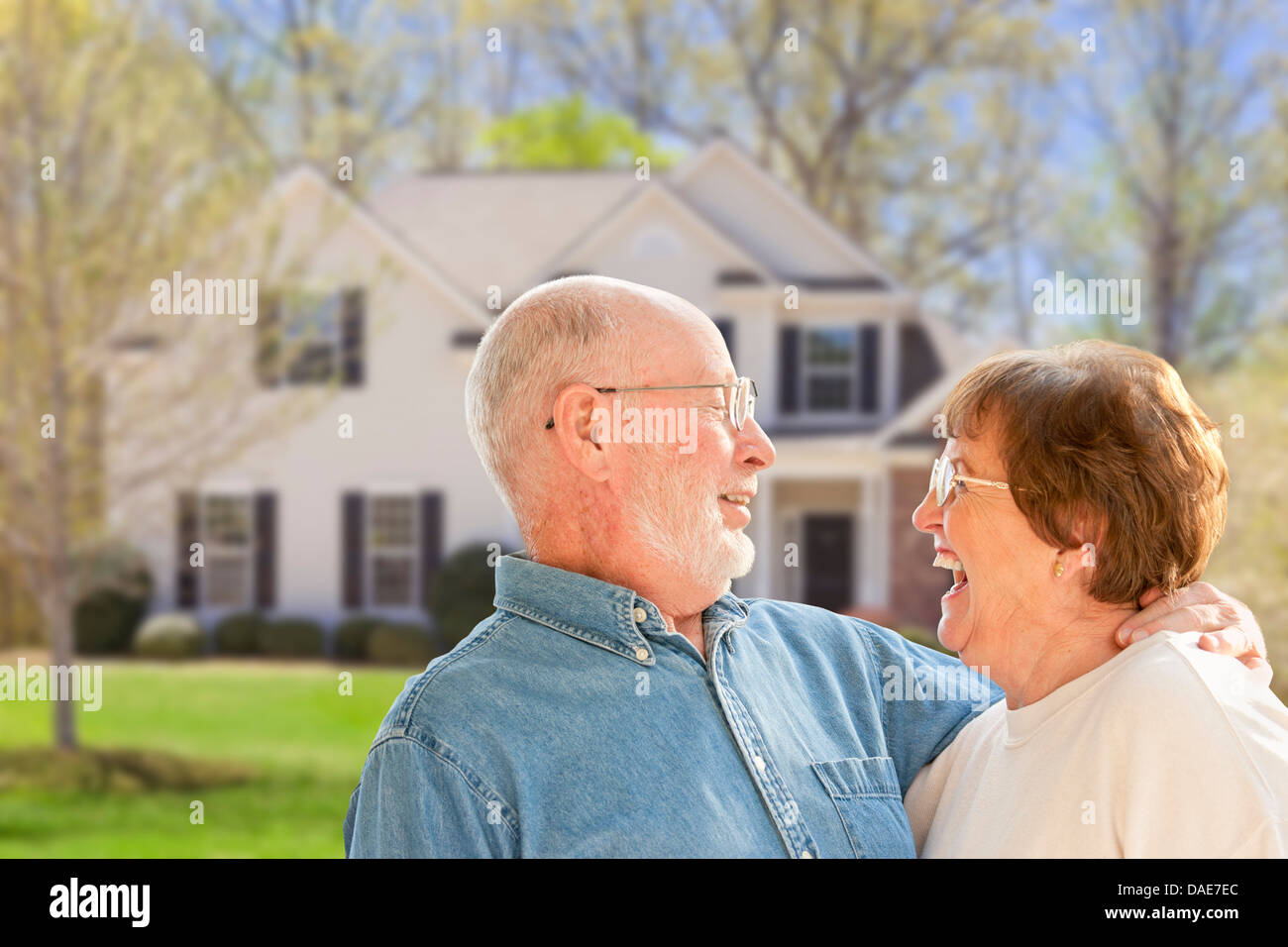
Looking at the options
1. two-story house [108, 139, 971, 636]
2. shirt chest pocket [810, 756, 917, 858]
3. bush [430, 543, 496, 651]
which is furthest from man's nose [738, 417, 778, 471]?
two-story house [108, 139, 971, 636]

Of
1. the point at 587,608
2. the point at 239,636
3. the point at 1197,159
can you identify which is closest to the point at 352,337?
the point at 239,636

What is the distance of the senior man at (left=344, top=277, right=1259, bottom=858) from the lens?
204 centimetres

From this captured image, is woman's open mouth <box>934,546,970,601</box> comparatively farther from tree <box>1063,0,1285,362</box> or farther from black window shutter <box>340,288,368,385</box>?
tree <box>1063,0,1285,362</box>

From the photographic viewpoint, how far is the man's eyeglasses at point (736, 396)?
2.33 meters

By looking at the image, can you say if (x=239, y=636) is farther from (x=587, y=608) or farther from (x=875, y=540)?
(x=587, y=608)

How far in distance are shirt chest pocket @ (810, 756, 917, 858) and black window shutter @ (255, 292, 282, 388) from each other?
10.9 m

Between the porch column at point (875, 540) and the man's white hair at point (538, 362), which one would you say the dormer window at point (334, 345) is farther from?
the man's white hair at point (538, 362)

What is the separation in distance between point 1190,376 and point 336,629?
11.2 m

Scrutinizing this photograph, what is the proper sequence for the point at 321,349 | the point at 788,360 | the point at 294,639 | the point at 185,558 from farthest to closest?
the point at 185,558 < the point at 788,360 < the point at 321,349 < the point at 294,639

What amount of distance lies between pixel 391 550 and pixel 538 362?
1527 centimetres

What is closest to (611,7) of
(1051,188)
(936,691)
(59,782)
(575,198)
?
(575,198)

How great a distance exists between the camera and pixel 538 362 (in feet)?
7.69

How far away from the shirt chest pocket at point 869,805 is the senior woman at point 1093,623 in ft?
0.27

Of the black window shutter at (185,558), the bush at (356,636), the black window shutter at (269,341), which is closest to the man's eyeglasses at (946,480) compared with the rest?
the black window shutter at (269,341)
